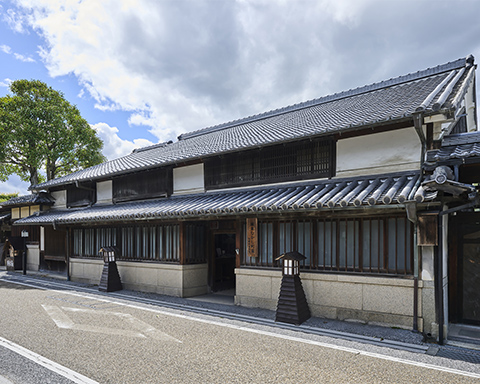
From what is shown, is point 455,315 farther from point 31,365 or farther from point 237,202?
point 31,365

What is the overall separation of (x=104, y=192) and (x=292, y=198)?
11.7 metres

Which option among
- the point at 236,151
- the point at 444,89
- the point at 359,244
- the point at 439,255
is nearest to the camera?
the point at 439,255

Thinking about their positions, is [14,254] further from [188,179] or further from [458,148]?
[458,148]

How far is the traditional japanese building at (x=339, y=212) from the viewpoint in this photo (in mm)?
7105

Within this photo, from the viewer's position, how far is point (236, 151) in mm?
11039

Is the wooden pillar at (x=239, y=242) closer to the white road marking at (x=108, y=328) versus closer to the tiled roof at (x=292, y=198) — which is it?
the tiled roof at (x=292, y=198)

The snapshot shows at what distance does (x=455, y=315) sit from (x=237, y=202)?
639cm

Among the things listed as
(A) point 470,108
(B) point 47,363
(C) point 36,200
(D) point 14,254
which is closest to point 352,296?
(B) point 47,363

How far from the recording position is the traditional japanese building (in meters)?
7.11

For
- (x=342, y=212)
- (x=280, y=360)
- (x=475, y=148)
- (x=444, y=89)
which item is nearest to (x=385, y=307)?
(x=342, y=212)

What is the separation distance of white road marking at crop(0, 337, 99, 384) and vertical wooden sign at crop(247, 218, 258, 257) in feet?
18.8

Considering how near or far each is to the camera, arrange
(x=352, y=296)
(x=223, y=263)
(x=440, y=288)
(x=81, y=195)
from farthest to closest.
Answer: (x=81, y=195) → (x=223, y=263) → (x=352, y=296) → (x=440, y=288)

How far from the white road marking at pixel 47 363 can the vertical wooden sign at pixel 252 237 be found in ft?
18.8

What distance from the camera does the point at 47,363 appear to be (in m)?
5.59
